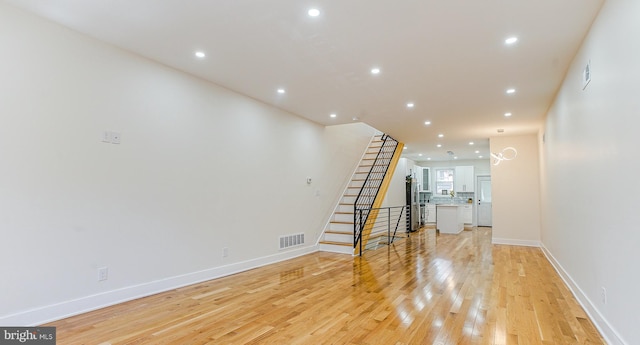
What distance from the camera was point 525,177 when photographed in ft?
25.0

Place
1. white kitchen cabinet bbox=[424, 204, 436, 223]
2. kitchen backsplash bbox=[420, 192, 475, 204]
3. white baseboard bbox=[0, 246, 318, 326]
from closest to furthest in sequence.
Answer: white baseboard bbox=[0, 246, 318, 326] → kitchen backsplash bbox=[420, 192, 475, 204] → white kitchen cabinet bbox=[424, 204, 436, 223]

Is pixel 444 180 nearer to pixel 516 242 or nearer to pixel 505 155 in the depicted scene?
pixel 505 155

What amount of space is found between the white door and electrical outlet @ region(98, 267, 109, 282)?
41.3 ft

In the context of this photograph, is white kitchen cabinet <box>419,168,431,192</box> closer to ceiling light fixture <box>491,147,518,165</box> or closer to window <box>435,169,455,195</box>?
window <box>435,169,455,195</box>

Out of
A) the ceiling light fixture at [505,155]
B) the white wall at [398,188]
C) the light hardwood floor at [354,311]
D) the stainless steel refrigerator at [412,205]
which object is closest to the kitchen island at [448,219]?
the stainless steel refrigerator at [412,205]

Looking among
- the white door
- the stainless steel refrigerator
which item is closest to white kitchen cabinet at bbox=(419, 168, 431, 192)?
the white door

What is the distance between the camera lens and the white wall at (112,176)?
2.72 metres

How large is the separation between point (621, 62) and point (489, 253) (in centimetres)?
518

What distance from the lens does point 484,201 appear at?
41.0 ft

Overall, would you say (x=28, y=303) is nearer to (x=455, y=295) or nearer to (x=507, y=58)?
(x=455, y=295)

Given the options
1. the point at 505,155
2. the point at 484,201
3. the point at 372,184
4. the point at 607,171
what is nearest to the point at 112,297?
the point at 607,171

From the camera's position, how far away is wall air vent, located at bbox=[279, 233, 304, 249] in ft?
18.7

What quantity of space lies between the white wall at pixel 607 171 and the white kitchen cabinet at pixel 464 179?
9.08m

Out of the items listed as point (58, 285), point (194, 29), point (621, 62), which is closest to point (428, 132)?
point (621, 62)
